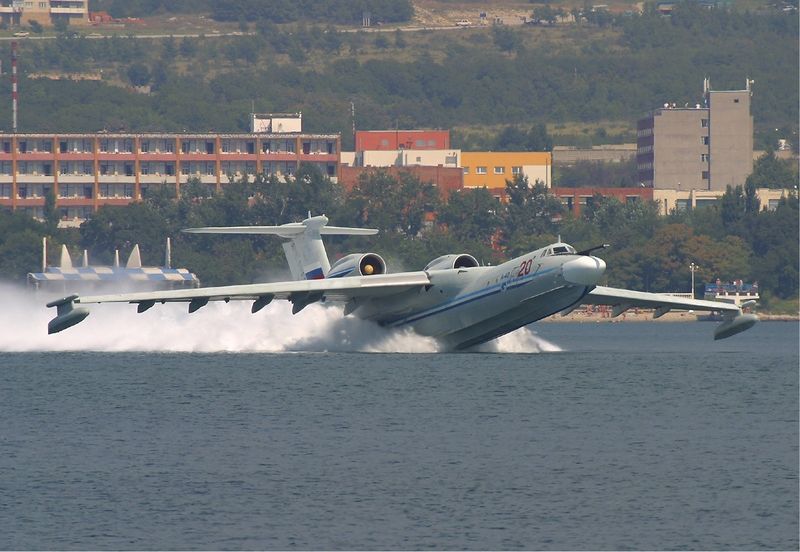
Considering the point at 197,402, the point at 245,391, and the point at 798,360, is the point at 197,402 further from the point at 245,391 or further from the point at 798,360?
the point at 798,360

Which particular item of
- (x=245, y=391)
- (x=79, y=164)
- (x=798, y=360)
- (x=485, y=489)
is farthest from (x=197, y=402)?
(x=79, y=164)

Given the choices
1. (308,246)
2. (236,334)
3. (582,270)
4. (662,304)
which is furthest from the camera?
(308,246)

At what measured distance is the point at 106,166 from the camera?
641 feet

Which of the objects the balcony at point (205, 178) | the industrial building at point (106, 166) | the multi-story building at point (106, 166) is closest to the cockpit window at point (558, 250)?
the industrial building at point (106, 166)

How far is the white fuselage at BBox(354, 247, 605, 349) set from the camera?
5641 cm

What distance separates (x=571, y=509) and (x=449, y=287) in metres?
26.7

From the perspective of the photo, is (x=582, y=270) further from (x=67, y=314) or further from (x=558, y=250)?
(x=67, y=314)

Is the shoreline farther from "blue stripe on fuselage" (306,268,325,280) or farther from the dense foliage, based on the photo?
"blue stripe on fuselage" (306,268,325,280)

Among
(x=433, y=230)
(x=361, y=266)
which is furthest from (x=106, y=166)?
(x=361, y=266)

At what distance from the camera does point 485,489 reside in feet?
118

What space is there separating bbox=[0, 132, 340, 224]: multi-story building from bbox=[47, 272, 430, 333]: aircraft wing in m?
129

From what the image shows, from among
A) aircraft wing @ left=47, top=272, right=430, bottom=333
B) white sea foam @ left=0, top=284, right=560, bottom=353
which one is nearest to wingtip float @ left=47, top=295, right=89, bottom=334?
aircraft wing @ left=47, top=272, right=430, bottom=333

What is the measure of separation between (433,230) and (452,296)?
111176 millimetres

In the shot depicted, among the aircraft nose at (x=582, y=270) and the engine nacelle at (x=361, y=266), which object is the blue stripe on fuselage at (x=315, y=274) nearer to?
the engine nacelle at (x=361, y=266)
